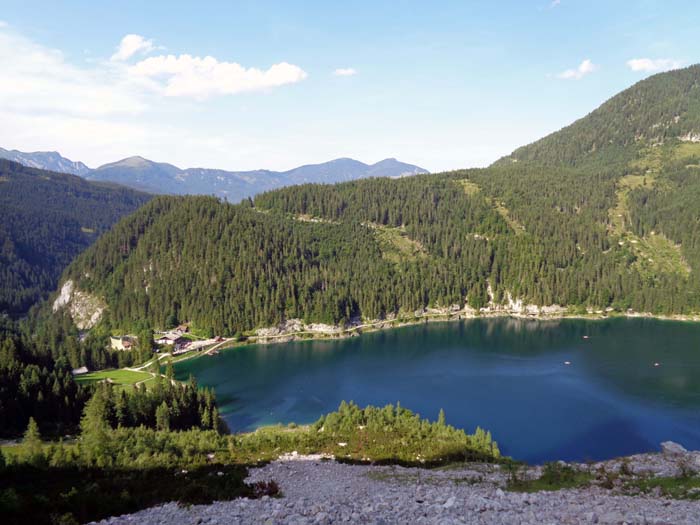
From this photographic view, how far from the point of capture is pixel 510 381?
88438mm

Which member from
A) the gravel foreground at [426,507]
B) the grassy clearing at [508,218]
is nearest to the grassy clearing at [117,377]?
the gravel foreground at [426,507]

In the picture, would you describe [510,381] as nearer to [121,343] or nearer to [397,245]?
[121,343]

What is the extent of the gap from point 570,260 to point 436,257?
45532 mm

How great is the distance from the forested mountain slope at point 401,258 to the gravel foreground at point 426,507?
347ft

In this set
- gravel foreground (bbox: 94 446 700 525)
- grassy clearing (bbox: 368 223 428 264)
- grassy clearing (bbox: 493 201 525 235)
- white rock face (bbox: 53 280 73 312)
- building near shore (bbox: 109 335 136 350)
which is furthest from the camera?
grassy clearing (bbox: 493 201 525 235)

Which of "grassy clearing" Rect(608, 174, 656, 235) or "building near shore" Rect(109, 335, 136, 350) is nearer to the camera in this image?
"building near shore" Rect(109, 335, 136, 350)

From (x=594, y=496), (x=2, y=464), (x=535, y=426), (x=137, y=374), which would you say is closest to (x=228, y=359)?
(x=137, y=374)

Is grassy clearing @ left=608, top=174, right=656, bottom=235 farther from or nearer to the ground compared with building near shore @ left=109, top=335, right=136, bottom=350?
farther from the ground

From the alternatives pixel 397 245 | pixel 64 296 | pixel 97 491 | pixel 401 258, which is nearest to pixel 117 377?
pixel 97 491

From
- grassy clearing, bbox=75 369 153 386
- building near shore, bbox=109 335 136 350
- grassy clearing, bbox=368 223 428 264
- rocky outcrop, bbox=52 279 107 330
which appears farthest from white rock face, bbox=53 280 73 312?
grassy clearing, bbox=368 223 428 264

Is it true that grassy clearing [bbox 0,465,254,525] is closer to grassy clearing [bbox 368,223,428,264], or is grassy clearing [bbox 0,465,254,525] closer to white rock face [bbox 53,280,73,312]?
white rock face [bbox 53,280,73,312]

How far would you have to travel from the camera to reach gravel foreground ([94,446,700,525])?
60.5 feet

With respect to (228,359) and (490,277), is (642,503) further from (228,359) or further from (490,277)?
(490,277)

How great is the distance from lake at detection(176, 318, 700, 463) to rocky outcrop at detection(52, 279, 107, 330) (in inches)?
2122
